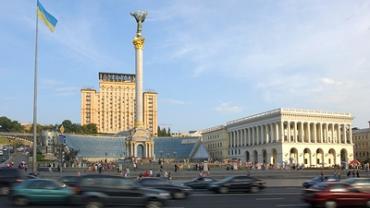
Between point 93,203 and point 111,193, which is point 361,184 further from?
point 93,203

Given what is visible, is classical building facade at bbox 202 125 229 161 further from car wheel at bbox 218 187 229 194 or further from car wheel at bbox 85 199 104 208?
car wheel at bbox 85 199 104 208

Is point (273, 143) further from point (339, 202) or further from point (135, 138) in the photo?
point (339, 202)

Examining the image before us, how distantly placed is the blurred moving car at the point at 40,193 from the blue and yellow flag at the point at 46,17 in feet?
65.5

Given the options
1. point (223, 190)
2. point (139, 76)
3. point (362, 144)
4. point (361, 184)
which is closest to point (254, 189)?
point (223, 190)

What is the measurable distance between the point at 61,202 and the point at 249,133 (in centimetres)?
12422

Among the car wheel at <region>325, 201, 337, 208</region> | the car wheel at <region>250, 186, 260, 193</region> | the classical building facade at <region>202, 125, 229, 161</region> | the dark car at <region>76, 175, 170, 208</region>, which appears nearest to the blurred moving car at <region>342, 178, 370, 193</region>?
the car wheel at <region>325, 201, 337, 208</region>

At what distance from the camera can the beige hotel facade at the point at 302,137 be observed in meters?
128

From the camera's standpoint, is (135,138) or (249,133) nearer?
(135,138)

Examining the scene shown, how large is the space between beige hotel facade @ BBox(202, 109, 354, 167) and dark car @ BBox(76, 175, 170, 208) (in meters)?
105

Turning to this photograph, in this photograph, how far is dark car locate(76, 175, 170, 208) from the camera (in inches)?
807

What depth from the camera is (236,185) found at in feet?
117

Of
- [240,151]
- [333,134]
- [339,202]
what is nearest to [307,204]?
[339,202]

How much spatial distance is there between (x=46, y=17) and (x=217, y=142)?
13550cm

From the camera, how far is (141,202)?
2097 cm
